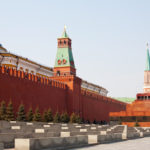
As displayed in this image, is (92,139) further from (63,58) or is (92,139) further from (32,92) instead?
(63,58)

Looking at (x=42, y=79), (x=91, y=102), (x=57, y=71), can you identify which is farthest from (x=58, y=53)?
(x=42, y=79)

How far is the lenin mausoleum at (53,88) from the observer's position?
1332 inches

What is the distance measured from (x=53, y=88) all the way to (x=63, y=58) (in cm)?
1355

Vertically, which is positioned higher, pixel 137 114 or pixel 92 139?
pixel 137 114

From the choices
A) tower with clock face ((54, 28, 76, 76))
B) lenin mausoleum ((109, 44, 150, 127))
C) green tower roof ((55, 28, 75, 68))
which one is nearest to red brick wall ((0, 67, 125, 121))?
tower with clock face ((54, 28, 76, 76))

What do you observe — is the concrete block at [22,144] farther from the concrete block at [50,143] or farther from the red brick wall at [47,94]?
the red brick wall at [47,94]

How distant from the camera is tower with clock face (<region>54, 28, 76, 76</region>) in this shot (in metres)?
55.4

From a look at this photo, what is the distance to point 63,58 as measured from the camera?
5597cm

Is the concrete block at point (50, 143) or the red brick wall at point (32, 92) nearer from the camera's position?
the concrete block at point (50, 143)

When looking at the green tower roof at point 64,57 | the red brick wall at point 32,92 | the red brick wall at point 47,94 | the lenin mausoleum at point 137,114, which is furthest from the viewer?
the green tower roof at point 64,57

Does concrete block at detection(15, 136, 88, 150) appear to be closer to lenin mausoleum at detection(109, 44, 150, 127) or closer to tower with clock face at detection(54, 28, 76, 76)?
lenin mausoleum at detection(109, 44, 150, 127)

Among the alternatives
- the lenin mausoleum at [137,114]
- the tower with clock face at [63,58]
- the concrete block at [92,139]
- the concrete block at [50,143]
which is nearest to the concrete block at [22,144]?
the concrete block at [50,143]

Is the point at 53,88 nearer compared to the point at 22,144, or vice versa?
the point at 22,144

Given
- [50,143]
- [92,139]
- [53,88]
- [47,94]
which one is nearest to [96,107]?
[53,88]
